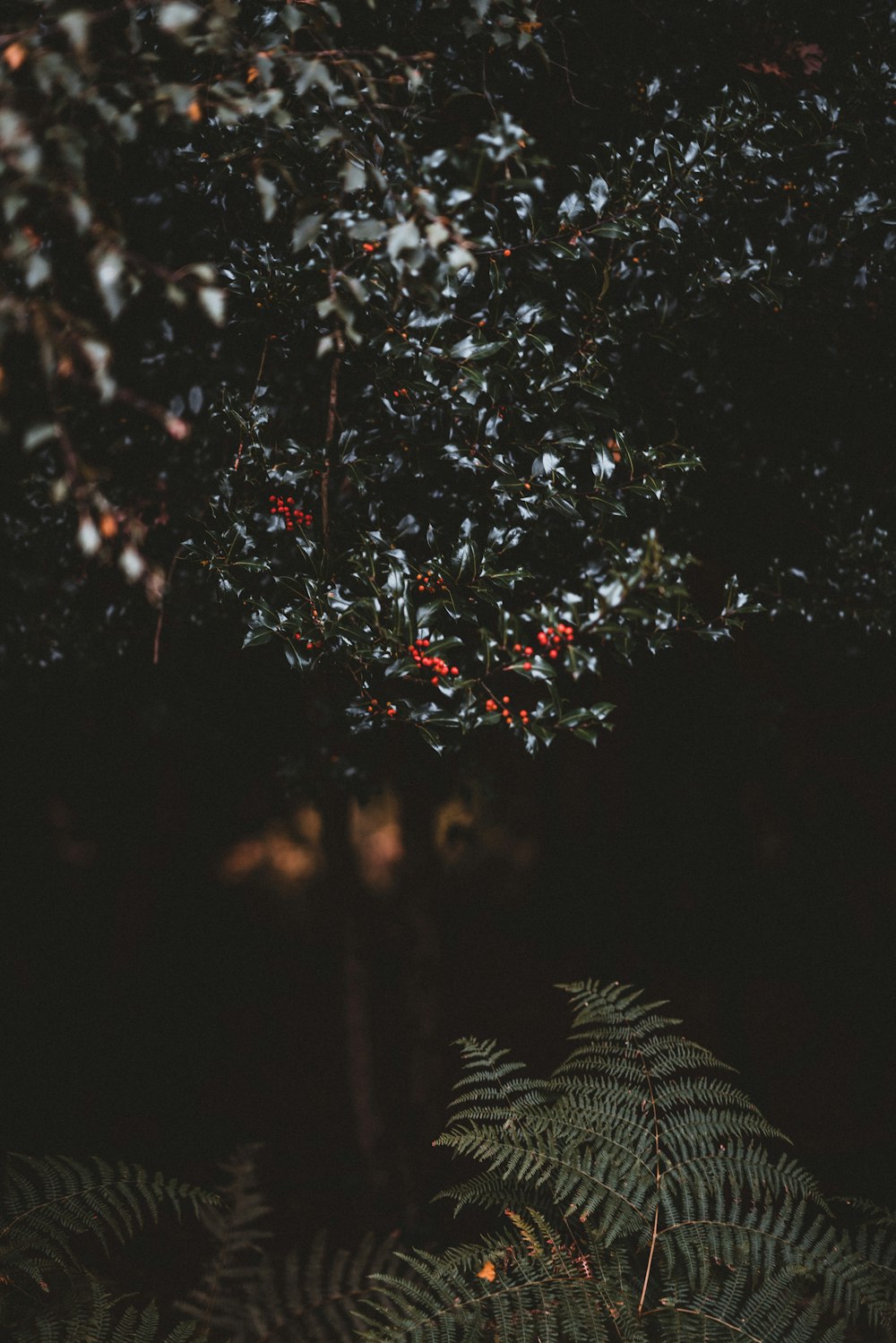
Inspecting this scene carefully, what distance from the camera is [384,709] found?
1479mm

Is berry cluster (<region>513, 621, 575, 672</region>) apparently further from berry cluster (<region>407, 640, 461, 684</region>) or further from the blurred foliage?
berry cluster (<region>407, 640, 461, 684</region>)

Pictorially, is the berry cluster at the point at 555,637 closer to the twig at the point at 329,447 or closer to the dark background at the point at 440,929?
the twig at the point at 329,447

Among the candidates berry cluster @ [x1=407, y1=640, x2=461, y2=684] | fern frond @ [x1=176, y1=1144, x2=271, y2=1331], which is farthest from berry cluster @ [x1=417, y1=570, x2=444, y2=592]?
fern frond @ [x1=176, y1=1144, x2=271, y2=1331]

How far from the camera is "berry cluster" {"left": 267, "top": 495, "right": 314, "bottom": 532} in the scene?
1499 mm

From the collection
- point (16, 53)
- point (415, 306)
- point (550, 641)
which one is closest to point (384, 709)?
point (550, 641)

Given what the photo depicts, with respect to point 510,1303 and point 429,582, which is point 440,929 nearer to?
point 510,1303

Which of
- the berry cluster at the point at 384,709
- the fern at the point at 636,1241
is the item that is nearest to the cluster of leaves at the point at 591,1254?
the fern at the point at 636,1241

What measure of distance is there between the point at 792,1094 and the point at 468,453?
2.57m

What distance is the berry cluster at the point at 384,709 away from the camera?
1.46 meters

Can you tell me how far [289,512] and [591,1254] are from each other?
1660 mm

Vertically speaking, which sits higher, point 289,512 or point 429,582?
point 289,512

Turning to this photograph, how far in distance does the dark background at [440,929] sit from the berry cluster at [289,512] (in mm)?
1242

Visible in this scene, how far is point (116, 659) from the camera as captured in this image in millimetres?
2203

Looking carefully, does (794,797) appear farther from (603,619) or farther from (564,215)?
(564,215)
